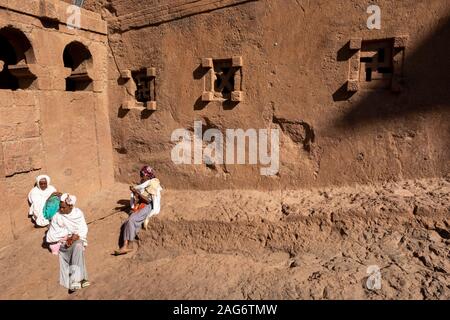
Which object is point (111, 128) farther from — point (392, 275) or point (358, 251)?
point (392, 275)

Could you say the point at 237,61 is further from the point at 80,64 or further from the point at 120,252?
the point at 120,252

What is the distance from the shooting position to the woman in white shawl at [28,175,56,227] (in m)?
4.95

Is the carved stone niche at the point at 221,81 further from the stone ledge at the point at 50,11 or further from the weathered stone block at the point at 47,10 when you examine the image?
the weathered stone block at the point at 47,10

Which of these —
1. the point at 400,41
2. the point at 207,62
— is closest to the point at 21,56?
the point at 207,62

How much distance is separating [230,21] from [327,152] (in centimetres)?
220

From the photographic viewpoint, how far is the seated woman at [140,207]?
467 centimetres

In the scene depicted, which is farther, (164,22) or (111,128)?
(111,128)

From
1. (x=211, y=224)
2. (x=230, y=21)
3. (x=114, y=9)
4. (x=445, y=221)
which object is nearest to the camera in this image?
(x=445, y=221)

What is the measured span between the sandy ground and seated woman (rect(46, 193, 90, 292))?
0.14m

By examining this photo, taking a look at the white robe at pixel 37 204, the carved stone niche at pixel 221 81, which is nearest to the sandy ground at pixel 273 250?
the white robe at pixel 37 204

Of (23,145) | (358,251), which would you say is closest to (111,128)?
(23,145)

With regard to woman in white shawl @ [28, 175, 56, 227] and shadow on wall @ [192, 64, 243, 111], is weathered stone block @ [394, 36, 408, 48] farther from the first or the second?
woman in white shawl @ [28, 175, 56, 227]

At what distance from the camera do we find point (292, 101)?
4.79 metres

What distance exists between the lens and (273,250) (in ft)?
14.0
